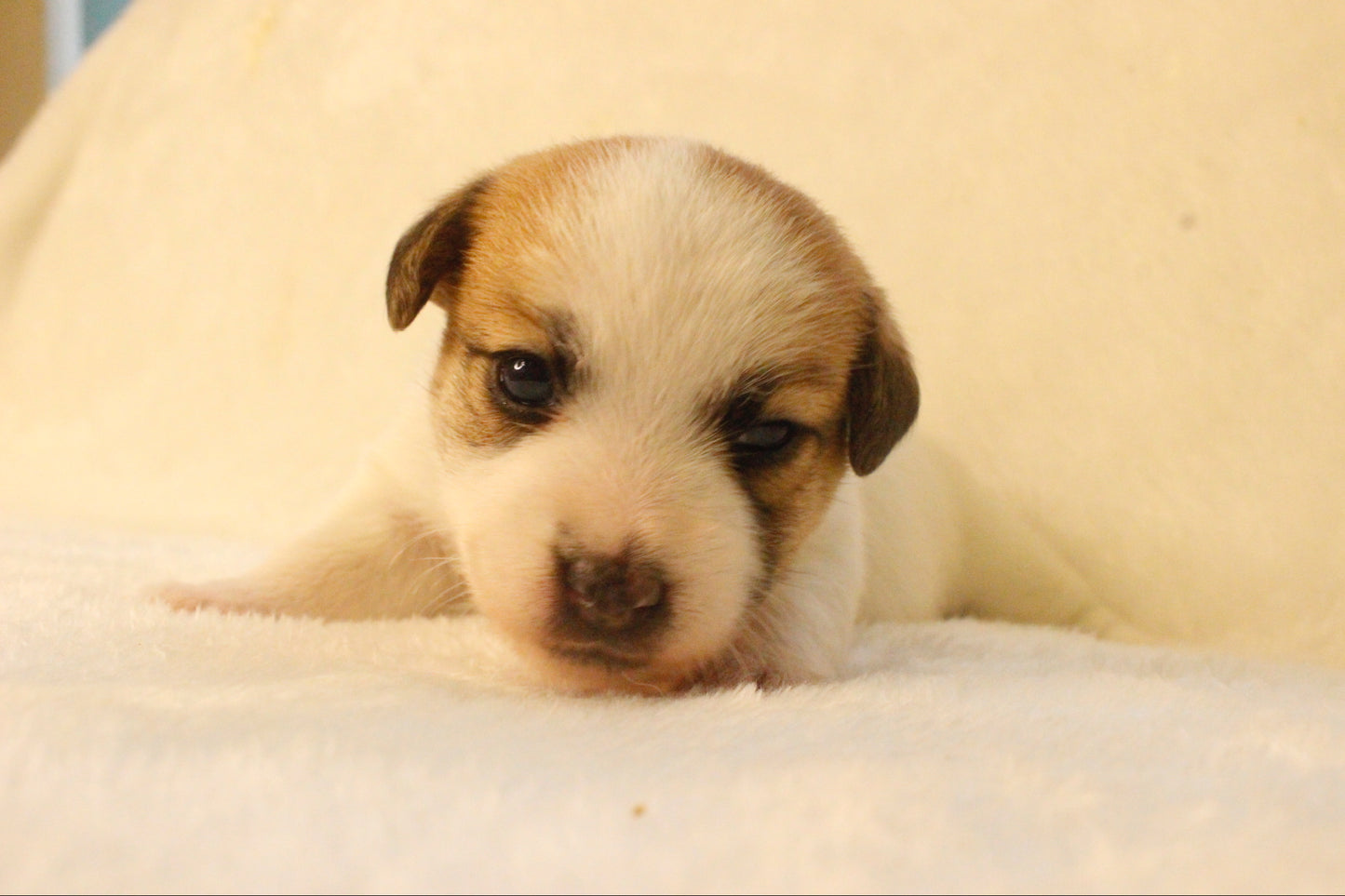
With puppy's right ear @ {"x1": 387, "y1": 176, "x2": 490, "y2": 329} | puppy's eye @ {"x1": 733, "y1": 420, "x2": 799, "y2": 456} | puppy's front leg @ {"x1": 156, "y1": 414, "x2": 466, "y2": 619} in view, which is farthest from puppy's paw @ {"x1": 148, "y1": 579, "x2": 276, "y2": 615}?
puppy's eye @ {"x1": 733, "y1": 420, "x2": 799, "y2": 456}

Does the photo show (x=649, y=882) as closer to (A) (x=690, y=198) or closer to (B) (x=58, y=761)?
(B) (x=58, y=761)

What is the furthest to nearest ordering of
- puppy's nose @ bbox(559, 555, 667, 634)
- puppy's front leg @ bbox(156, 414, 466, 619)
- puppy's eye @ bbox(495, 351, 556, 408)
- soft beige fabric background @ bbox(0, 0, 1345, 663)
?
soft beige fabric background @ bbox(0, 0, 1345, 663) → puppy's front leg @ bbox(156, 414, 466, 619) → puppy's eye @ bbox(495, 351, 556, 408) → puppy's nose @ bbox(559, 555, 667, 634)

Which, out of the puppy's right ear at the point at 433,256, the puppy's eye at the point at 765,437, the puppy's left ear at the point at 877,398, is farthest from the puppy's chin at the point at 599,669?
the puppy's right ear at the point at 433,256

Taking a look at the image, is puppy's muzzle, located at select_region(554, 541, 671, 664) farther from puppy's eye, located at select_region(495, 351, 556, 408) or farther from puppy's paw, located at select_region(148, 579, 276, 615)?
puppy's paw, located at select_region(148, 579, 276, 615)

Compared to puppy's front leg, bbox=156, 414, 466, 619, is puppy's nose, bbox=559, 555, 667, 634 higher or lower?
higher

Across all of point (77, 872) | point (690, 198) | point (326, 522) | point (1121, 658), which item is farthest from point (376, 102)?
point (77, 872)

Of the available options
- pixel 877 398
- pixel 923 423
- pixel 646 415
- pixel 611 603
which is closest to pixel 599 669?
pixel 611 603

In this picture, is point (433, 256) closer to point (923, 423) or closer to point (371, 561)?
point (371, 561)
